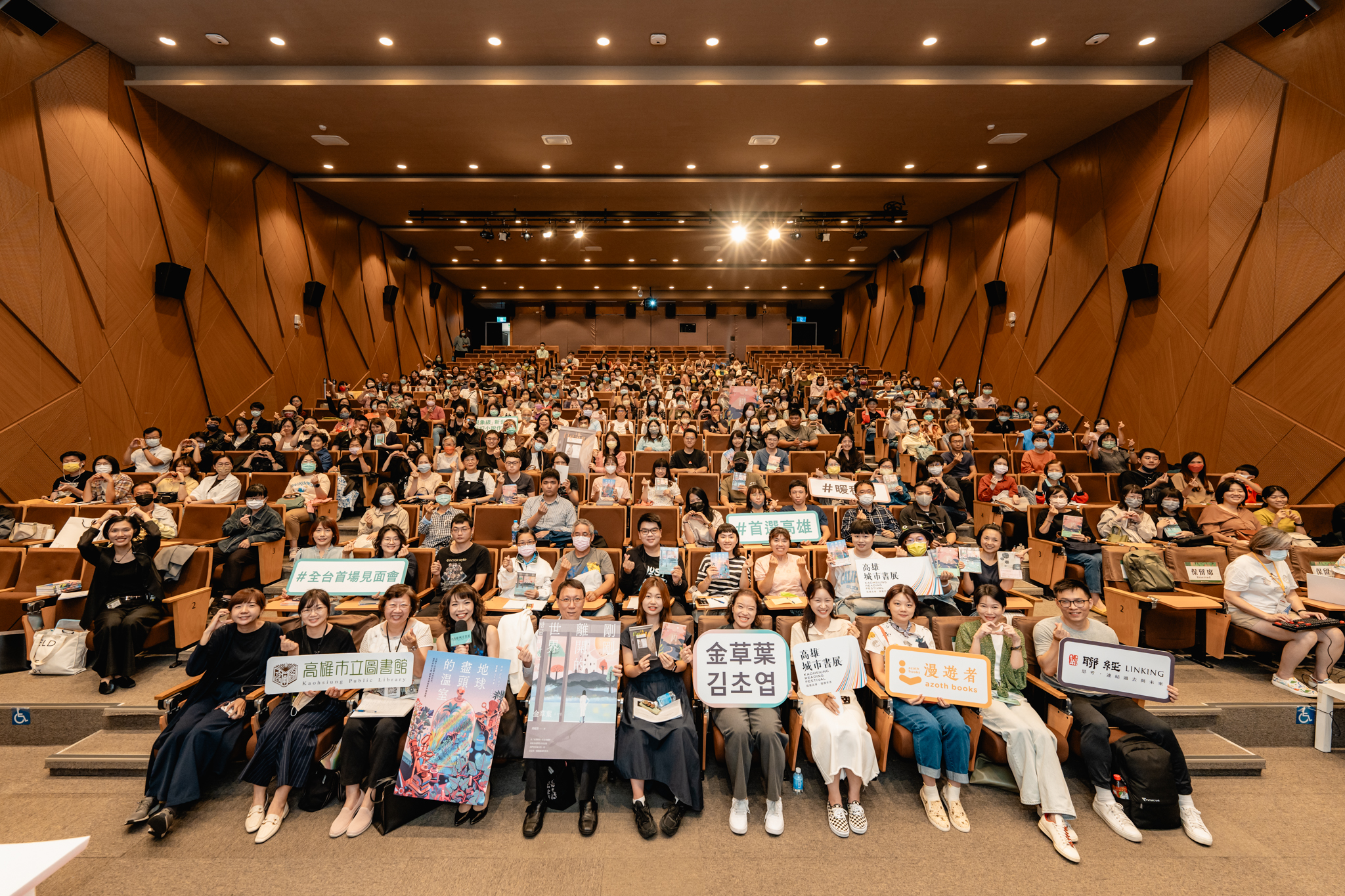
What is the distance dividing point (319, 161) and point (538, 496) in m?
9.15

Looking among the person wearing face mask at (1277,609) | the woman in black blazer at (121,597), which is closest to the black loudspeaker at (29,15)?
the woman in black blazer at (121,597)

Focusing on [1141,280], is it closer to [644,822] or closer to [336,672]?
[644,822]

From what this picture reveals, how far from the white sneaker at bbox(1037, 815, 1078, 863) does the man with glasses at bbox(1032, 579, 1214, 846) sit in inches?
13.6

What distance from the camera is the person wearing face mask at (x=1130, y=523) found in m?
5.34

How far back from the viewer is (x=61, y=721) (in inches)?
147

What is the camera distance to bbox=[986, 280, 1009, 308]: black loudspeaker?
11.8m

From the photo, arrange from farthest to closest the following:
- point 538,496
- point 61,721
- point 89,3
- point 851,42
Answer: point 851,42, point 89,3, point 538,496, point 61,721

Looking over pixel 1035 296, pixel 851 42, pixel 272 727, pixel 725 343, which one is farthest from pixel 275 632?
pixel 725 343

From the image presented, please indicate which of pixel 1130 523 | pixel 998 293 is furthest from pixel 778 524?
pixel 998 293

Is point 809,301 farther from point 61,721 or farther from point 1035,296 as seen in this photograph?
point 61,721

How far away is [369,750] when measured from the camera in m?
3.14

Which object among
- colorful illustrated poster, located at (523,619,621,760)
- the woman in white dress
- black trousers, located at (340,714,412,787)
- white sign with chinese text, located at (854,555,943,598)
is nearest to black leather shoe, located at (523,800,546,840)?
colorful illustrated poster, located at (523,619,621,760)

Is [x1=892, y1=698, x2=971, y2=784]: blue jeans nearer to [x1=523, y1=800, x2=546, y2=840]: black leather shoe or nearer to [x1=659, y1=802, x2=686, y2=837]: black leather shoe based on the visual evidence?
[x1=659, y1=802, x2=686, y2=837]: black leather shoe

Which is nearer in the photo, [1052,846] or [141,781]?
[1052,846]
